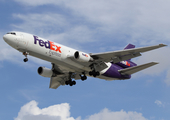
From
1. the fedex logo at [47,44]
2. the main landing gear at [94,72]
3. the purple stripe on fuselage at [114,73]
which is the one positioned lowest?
the main landing gear at [94,72]

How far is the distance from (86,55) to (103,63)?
3355 mm

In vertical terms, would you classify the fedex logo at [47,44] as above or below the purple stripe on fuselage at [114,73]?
above

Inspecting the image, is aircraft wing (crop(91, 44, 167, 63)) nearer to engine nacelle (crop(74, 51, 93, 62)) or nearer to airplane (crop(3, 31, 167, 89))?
airplane (crop(3, 31, 167, 89))

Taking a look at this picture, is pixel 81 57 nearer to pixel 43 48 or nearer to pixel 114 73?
pixel 43 48

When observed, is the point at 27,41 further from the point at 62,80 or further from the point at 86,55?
the point at 62,80

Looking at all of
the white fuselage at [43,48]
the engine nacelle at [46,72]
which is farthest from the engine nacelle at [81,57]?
the engine nacelle at [46,72]

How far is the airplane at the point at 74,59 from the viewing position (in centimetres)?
3353

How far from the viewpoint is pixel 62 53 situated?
35.3 meters

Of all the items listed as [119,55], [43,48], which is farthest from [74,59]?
[119,55]

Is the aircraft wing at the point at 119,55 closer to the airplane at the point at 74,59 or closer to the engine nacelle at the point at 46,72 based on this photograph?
the airplane at the point at 74,59

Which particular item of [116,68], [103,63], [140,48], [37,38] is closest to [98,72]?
[103,63]

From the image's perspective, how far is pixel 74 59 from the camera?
35781 millimetres

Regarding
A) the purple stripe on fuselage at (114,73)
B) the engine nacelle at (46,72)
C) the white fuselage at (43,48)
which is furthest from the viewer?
the engine nacelle at (46,72)

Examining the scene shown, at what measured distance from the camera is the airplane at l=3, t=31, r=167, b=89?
33.5 metres
